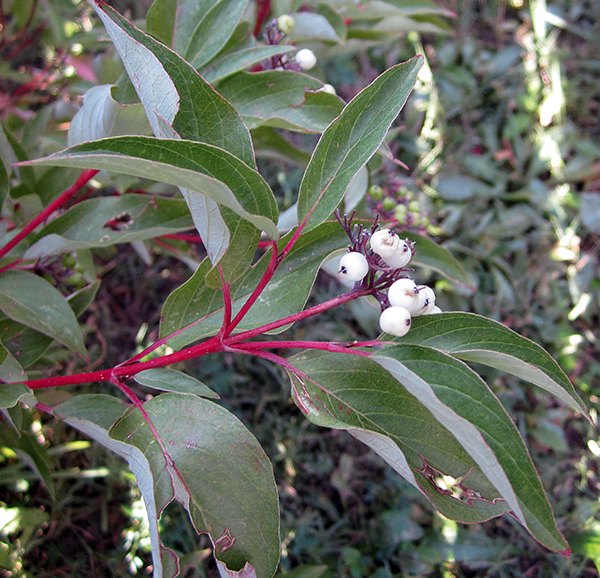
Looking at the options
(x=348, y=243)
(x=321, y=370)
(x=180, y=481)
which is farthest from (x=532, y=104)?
(x=180, y=481)

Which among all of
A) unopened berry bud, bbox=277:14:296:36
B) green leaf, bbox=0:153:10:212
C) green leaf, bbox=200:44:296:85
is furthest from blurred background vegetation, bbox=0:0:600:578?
green leaf, bbox=200:44:296:85

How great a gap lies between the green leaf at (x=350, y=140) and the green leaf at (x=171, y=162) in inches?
2.9

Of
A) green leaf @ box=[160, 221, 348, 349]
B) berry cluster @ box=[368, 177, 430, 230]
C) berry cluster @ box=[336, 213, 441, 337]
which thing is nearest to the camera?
berry cluster @ box=[336, 213, 441, 337]

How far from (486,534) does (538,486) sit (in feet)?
4.38

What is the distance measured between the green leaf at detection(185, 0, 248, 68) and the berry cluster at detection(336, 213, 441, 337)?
0.46m

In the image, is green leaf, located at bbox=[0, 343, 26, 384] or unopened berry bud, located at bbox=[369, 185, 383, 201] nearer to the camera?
green leaf, located at bbox=[0, 343, 26, 384]

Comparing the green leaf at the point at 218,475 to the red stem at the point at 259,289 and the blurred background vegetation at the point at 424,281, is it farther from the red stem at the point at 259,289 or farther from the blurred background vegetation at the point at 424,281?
the blurred background vegetation at the point at 424,281

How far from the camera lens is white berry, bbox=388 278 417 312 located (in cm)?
52

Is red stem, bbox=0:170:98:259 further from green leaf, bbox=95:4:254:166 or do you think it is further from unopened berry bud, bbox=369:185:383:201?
unopened berry bud, bbox=369:185:383:201

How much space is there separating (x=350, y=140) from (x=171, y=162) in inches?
8.4

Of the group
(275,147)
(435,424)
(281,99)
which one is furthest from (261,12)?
(435,424)

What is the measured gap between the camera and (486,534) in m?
1.57

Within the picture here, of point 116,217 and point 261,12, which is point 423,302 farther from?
point 261,12

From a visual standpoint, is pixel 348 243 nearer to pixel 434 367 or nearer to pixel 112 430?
pixel 434 367
